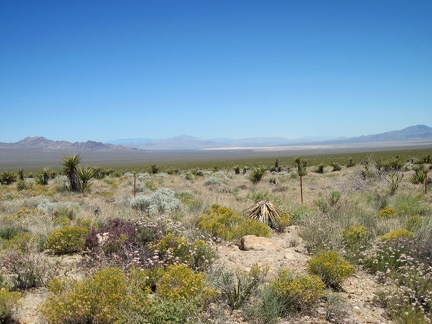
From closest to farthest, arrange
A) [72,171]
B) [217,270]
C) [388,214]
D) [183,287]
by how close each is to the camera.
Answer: [183,287] → [217,270] → [388,214] → [72,171]

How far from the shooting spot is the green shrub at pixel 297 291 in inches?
179

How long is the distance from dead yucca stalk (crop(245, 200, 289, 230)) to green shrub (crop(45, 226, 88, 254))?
4577mm

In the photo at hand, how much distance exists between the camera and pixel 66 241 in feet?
23.0

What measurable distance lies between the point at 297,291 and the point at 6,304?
368 centimetres

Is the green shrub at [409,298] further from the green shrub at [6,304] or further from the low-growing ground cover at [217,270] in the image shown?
the green shrub at [6,304]

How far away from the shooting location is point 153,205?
11203 millimetres

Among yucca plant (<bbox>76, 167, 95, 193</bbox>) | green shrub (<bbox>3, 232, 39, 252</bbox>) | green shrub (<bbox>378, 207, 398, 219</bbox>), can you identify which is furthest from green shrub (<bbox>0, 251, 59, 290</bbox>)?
yucca plant (<bbox>76, 167, 95, 193</bbox>)

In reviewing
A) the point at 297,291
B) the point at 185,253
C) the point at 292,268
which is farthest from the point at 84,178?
the point at 297,291

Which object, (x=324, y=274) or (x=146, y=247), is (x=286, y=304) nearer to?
(x=324, y=274)

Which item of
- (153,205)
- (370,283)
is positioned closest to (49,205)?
(153,205)

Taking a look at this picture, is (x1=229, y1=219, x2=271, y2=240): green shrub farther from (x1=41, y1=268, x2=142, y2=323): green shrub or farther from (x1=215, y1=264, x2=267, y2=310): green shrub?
(x1=41, y1=268, x2=142, y2=323): green shrub

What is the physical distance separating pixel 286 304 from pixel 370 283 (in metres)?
1.87

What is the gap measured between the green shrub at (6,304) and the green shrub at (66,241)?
2792 millimetres

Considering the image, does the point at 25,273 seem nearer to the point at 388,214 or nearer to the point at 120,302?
the point at 120,302
